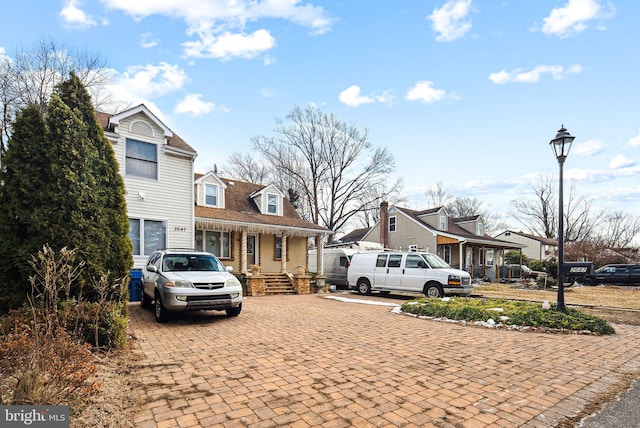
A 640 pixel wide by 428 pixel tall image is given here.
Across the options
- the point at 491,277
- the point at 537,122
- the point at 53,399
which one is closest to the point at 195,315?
the point at 53,399

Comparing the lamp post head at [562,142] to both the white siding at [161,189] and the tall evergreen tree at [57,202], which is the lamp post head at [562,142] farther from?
the white siding at [161,189]

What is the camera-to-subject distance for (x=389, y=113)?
1636cm

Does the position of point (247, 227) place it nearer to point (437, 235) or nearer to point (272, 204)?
point (272, 204)

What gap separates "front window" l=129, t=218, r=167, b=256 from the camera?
537 inches

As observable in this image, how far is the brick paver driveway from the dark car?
21.1 m

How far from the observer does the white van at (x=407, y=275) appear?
13320 millimetres

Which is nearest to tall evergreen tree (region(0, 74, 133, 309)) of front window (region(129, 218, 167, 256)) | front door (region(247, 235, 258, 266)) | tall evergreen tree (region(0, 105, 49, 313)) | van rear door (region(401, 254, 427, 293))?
tall evergreen tree (region(0, 105, 49, 313))

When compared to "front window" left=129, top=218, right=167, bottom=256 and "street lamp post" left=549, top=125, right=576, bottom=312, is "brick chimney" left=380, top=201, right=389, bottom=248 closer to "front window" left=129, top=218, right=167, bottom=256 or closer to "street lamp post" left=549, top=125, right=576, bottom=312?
"front window" left=129, top=218, right=167, bottom=256

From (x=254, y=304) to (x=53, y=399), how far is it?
8903 mm

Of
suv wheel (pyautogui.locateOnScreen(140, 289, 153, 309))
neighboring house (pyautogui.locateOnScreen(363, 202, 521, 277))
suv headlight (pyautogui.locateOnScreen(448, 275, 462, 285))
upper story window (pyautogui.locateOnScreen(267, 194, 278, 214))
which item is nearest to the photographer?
suv wheel (pyautogui.locateOnScreen(140, 289, 153, 309))

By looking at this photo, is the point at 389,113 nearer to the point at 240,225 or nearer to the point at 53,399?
the point at 240,225

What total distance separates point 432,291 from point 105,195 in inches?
456

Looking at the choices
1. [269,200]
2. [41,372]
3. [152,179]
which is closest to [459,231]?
[269,200]

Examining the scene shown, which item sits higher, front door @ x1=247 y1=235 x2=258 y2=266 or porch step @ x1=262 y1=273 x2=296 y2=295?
front door @ x1=247 y1=235 x2=258 y2=266
